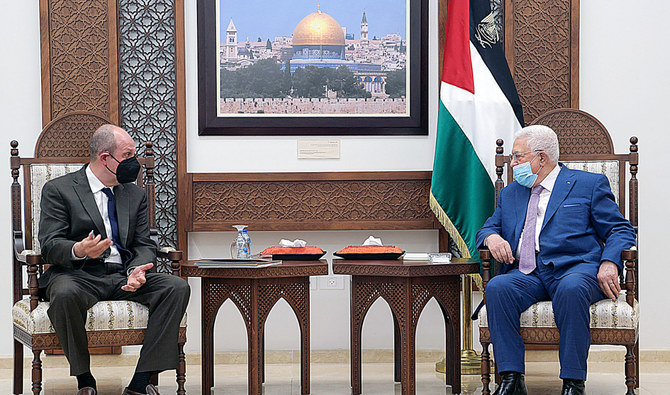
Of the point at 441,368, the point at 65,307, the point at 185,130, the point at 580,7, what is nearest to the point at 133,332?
the point at 65,307

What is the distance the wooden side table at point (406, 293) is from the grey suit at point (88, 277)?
2.61ft

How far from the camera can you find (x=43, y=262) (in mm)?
3160

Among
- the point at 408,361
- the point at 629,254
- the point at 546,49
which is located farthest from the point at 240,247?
the point at 546,49

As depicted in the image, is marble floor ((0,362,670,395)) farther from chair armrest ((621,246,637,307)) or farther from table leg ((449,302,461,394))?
chair armrest ((621,246,637,307))

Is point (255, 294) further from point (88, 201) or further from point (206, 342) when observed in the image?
point (88, 201)

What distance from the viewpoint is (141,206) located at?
3.54 m

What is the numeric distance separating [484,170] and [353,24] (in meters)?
1.11

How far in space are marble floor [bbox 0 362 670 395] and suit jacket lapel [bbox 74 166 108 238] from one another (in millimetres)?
827

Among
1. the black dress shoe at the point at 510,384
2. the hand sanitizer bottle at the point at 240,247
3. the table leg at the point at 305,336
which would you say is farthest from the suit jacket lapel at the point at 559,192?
the hand sanitizer bottle at the point at 240,247

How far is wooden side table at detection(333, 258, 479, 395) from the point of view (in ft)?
10.7

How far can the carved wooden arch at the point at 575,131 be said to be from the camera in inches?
153

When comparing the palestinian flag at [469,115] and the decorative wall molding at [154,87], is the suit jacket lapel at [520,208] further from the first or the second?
the decorative wall molding at [154,87]

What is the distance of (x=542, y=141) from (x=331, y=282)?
4.79 ft

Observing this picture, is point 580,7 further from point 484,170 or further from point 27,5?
point 27,5
